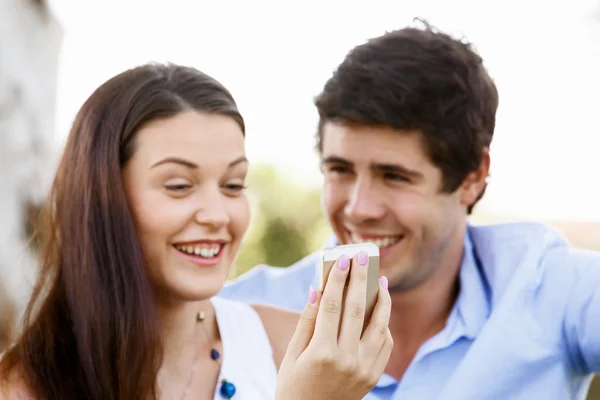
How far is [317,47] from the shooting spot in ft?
34.0

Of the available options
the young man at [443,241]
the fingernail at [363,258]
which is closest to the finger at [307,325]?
the fingernail at [363,258]

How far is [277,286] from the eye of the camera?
12.3 ft

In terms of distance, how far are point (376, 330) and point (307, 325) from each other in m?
0.18

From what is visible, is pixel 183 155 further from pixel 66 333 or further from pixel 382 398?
pixel 382 398

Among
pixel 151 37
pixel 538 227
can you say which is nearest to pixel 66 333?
pixel 538 227

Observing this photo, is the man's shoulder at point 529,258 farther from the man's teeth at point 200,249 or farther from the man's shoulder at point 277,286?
the man's teeth at point 200,249

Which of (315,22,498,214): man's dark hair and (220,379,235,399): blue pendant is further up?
(315,22,498,214): man's dark hair

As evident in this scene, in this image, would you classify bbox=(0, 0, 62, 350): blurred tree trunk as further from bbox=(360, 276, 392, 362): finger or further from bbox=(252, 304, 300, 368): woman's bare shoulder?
bbox=(360, 276, 392, 362): finger

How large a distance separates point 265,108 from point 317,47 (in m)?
1.08

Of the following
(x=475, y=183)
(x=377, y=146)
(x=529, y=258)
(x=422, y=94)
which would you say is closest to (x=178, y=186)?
(x=377, y=146)

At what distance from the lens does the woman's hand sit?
2.06 metres

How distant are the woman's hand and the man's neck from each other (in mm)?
1317

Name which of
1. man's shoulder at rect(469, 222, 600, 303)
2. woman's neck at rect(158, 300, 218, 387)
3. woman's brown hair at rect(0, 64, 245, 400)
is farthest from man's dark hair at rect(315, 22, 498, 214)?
woman's neck at rect(158, 300, 218, 387)

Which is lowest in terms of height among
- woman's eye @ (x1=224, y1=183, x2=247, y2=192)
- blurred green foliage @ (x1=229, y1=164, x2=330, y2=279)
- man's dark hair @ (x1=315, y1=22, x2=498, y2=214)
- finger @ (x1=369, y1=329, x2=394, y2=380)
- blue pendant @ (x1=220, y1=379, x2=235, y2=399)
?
blurred green foliage @ (x1=229, y1=164, x2=330, y2=279)
